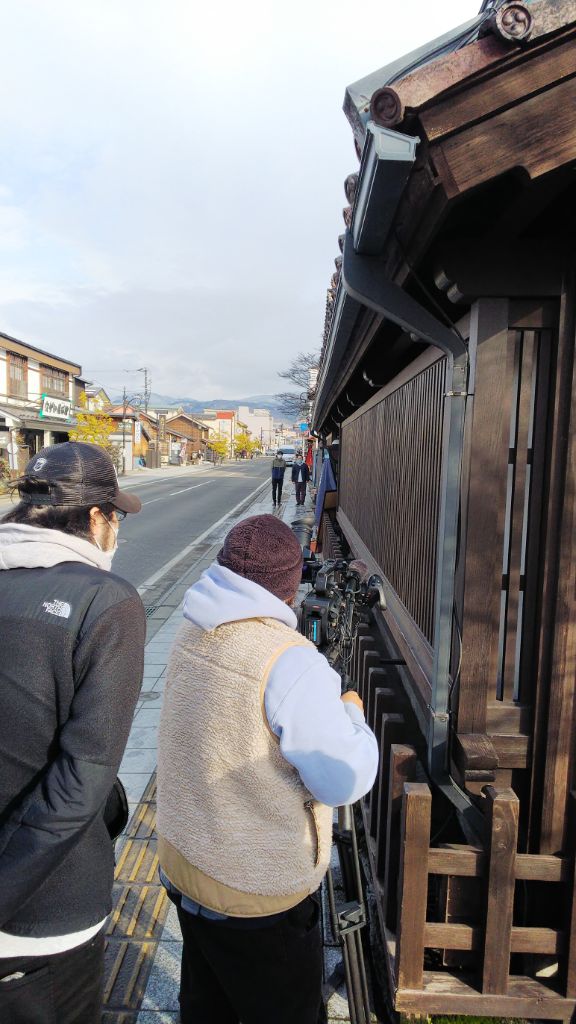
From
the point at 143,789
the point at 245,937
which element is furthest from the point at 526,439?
the point at 143,789

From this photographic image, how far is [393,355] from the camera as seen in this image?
4426 millimetres

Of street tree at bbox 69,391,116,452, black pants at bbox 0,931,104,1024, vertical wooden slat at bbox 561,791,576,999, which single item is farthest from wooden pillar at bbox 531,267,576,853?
street tree at bbox 69,391,116,452

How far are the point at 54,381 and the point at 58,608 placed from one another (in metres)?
45.1

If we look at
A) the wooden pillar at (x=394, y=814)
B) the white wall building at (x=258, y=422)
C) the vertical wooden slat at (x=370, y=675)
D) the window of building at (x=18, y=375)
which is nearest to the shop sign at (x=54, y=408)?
the window of building at (x=18, y=375)

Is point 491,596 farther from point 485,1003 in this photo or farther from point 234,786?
point 485,1003

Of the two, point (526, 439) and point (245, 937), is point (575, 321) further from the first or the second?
point (245, 937)

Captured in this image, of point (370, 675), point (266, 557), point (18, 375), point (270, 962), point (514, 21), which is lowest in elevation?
point (270, 962)

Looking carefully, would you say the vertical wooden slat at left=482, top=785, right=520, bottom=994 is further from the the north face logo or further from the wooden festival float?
the the north face logo

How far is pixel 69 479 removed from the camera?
69.6 inches

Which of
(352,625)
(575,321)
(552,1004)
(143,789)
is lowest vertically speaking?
(143,789)

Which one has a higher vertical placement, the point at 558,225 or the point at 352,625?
the point at 558,225

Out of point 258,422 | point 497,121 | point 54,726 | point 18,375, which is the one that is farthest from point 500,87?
point 258,422

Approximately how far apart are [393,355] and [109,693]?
11.3 ft

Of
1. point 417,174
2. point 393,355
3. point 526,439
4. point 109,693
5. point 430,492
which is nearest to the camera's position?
point 109,693
